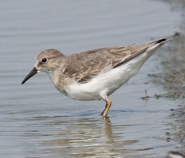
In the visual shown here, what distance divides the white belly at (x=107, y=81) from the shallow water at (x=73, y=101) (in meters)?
0.36

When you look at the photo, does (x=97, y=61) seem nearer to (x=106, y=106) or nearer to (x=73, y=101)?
(x=106, y=106)

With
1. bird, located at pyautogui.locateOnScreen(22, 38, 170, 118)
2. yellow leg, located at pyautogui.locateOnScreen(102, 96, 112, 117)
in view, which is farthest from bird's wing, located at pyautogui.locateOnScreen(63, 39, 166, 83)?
yellow leg, located at pyautogui.locateOnScreen(102, 96, 112, 117)

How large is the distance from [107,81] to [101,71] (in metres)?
0.17

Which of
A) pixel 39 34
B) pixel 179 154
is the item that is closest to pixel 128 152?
pixel 179 154

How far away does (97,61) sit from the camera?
8609 millimetres

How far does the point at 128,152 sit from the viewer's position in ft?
21.7

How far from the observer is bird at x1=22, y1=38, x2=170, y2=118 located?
842 centimetres

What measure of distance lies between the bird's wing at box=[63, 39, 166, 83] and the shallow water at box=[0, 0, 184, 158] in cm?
61

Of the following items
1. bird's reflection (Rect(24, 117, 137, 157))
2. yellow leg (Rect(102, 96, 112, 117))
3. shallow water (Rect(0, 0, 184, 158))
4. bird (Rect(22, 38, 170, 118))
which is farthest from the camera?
yellow leg (Rect(102, 96, 112, 117))

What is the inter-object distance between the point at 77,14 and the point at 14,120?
6281 mm

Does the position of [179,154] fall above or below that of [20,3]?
below

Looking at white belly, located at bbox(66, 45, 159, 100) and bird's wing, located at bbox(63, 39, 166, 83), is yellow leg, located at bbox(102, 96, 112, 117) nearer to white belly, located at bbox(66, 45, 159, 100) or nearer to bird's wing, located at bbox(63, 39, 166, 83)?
white belly, located at bbox(66, 45, 159, 100)

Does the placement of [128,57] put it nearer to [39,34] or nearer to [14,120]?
[14,120]

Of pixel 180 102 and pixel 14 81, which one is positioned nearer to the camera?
pixel 180 102
